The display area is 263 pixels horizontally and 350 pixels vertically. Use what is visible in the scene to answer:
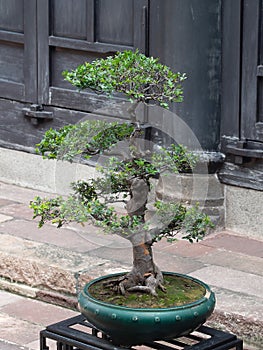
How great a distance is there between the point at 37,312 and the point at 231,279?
3.81 feet

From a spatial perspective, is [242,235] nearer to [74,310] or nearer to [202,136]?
[202,136]

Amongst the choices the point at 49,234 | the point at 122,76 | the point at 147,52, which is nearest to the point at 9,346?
the point at 49,234

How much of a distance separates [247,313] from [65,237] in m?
1.82

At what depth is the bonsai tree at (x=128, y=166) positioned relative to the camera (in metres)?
4.18

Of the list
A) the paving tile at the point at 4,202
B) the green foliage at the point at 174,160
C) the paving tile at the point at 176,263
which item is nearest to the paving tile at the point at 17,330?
the paving tile at the point at 176,263

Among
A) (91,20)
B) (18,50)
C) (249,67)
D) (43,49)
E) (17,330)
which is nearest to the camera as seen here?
(17,330)

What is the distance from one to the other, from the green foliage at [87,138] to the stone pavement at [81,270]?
1.24 metres

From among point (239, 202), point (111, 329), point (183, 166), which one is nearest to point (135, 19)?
point (239, 202)

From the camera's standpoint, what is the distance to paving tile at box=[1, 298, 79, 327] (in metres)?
5.50

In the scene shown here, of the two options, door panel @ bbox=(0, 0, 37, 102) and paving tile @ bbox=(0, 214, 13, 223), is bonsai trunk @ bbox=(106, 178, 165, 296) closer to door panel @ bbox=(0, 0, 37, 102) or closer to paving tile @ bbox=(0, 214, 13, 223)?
paving tile @ bbox=(0, 214, 13, 223)

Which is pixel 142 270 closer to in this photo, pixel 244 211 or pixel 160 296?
pixel 160 296

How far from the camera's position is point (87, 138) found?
434 cm

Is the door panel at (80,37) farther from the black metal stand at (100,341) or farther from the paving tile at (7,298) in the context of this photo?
the black metal stand at (100,341)

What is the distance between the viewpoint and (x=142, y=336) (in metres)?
4.04
